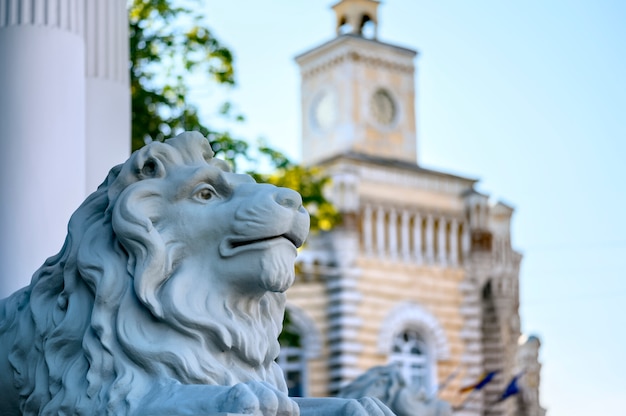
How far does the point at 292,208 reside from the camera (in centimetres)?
388

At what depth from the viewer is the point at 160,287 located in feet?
12.5

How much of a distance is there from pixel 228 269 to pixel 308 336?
36.5 metres

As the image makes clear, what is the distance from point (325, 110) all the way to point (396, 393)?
122 ft

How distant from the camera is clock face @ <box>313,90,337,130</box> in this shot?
43281mm

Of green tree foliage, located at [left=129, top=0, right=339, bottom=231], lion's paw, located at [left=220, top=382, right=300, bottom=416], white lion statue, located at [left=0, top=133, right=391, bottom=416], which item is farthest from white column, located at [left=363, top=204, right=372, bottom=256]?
lion's paw, located at [left=220, top=382, right=300, bottom=416]

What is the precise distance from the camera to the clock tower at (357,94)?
42.7 meters

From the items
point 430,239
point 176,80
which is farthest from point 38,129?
point 430,239

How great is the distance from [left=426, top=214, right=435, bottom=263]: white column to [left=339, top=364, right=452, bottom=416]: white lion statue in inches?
1439

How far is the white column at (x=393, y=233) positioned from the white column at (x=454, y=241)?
2357 millimetres

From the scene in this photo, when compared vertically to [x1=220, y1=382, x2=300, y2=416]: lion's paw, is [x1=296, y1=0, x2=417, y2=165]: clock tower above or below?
above

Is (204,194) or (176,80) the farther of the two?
(176,80)

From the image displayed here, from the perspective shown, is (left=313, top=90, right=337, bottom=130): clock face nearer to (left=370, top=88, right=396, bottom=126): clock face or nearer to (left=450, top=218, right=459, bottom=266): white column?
(left=370, top=88, right=396, bottom=126): clock face

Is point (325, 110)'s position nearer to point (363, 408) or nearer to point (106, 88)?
point (106, 88)

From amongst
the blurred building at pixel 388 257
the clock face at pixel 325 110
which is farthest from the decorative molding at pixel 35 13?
the clock face at pixel 325 110
